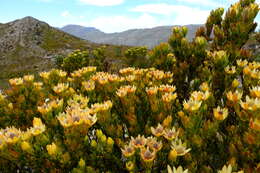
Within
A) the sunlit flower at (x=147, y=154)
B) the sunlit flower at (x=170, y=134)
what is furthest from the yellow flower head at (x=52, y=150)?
the sunlit flower at (x=170, y=134)

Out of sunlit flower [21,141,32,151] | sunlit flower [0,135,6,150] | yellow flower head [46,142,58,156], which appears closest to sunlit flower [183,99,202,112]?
yellow flower head [46,142,58,156]

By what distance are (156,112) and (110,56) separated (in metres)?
38.9

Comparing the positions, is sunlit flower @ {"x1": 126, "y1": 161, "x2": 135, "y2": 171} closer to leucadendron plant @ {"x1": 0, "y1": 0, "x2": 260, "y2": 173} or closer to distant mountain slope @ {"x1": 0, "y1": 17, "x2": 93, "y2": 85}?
leucadendron plant @ {"x1": 0, "y1": 0, "x2": 260, "y2": 173}

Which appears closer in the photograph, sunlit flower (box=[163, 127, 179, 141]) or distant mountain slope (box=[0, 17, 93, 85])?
sunlit flower (box=[163, 127, 179, 141])

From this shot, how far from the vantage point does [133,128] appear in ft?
10.0

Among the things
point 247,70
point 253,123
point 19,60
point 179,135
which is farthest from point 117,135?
point 19,60

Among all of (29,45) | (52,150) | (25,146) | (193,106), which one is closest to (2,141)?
(25,146)

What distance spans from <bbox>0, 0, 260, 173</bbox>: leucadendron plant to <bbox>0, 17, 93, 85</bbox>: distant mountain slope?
3971cm

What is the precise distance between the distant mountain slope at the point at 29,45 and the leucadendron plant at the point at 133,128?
3971 cm

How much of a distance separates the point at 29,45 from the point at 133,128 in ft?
169

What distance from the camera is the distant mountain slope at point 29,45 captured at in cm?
4509

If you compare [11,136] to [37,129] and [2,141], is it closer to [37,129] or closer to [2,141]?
[2,141]

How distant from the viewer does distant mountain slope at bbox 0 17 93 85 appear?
45.1 metres

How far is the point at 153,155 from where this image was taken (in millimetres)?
2211
